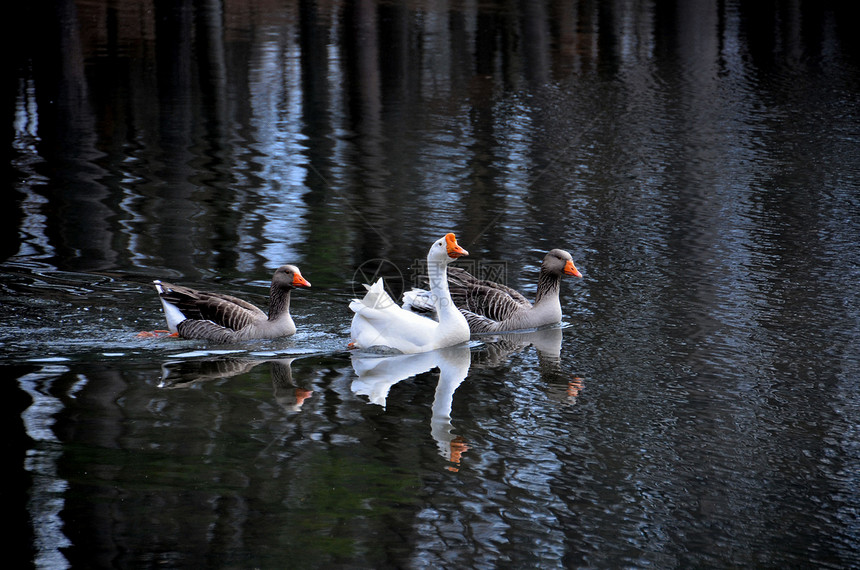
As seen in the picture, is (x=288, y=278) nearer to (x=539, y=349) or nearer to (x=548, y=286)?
(x=539, y=349)

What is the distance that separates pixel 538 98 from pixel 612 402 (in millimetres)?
16932

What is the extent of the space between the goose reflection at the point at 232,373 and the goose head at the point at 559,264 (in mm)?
2980

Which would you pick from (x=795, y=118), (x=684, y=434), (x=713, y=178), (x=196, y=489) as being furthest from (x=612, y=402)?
(x=795, y=118)

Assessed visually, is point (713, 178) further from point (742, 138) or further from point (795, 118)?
point (795, 118)

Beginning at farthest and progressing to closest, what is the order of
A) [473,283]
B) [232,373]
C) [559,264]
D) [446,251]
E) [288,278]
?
1. [473,283]
2. [559,264]
3. [446,251]
4. [288,278]
5. [232,373]

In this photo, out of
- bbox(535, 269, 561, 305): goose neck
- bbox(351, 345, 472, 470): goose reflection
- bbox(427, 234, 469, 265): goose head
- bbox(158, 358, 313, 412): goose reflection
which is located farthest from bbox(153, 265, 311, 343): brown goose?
bbox(535, 269, 561, 305): goose neck

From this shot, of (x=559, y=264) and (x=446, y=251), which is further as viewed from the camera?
(x=559, y=264)

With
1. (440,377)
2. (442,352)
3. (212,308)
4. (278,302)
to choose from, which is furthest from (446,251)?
(212,308)

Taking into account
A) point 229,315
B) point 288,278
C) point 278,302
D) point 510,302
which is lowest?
point 510,302

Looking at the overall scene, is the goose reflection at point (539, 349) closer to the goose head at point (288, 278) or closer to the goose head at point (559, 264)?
the goose head at point (559, 264)

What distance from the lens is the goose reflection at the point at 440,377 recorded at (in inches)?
313

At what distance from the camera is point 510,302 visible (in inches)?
440

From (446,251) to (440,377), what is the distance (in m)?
1.59

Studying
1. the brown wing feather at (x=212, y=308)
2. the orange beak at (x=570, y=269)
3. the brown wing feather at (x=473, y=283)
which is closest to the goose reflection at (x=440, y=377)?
the brown wing feather at (x=473, y=283)
